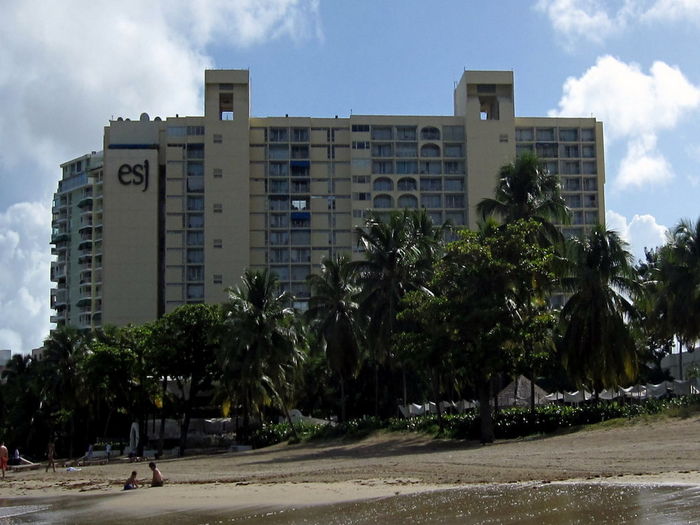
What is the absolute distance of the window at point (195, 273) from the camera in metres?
109

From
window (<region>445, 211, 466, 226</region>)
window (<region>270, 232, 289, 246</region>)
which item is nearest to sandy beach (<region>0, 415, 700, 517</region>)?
window (<region>270, 232, 289, 246</region>)

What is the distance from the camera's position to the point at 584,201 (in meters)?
115

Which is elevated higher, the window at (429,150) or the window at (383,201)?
the window at (429,150)

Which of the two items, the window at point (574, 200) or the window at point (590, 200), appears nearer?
the window at point (574, 200)

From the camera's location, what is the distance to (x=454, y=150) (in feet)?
374

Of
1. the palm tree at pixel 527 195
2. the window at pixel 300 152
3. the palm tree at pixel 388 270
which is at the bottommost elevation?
the palm tree at pixel 388 270

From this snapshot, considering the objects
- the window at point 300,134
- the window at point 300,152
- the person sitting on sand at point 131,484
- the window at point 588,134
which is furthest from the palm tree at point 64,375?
the window at point 588,134

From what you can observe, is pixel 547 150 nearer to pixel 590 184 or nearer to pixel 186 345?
pixel 590 184

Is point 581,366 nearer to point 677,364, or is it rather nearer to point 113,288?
point 677,364

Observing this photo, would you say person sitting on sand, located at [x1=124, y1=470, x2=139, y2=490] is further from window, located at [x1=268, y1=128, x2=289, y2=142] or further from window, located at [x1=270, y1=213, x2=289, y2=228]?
window, located at [x1=268, y1=128, x2=289, y2=142]

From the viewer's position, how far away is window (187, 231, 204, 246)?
361 ft

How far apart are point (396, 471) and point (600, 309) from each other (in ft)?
53.3

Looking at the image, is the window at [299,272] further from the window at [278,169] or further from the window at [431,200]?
the window at [431,200]

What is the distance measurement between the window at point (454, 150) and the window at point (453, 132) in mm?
887
